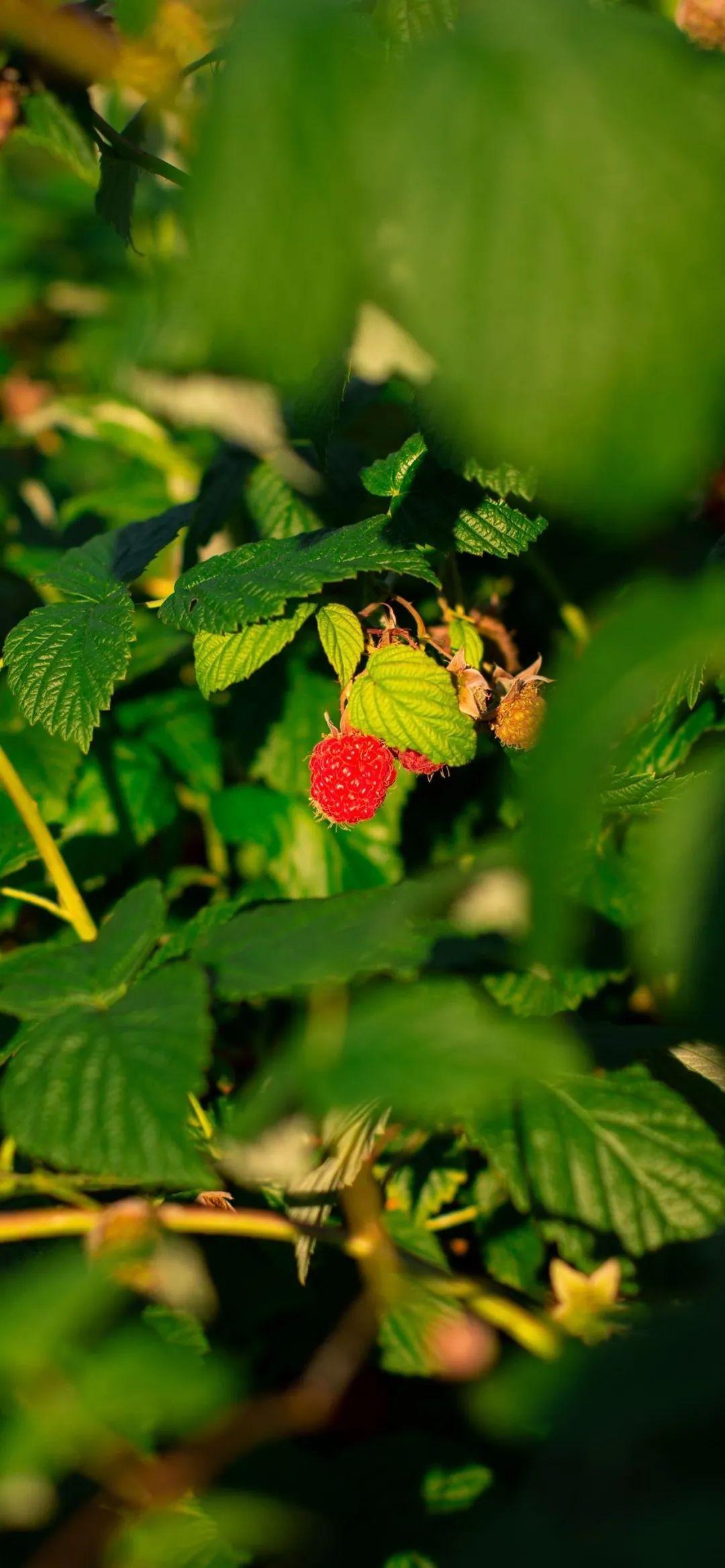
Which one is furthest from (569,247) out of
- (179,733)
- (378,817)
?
(179,733)

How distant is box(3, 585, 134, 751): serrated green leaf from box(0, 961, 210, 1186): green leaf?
18cm

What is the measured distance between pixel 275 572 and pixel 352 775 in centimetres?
19

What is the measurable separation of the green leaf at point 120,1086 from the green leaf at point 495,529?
34cm

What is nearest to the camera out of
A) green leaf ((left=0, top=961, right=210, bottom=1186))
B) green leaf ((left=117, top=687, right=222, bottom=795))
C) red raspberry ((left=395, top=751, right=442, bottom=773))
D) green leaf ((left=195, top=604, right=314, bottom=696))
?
green leaf ((left=0, top=961, right=210, bottom=1186))

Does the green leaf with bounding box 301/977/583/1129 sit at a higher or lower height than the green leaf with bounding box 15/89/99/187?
lower

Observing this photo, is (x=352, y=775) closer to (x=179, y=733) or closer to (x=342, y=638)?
(x=342, y=638)

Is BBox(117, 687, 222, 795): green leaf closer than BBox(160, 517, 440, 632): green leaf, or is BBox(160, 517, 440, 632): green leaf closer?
BBox(160, 517, 440, 632): green leaf

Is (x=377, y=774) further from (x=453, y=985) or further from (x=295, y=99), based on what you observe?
(x=295, y=99)

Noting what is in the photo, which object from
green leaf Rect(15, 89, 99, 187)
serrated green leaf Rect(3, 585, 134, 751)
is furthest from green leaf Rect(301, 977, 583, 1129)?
green leaf Rect(15, 89, 99, 187)

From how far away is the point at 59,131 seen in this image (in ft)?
3.33

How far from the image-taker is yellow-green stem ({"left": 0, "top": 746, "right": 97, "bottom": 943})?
90 centimetres

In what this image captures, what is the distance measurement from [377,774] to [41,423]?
1.34m

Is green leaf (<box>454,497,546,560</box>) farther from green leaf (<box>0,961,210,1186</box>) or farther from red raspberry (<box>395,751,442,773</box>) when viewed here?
green leaf (<box>0,961,210,1186</box>)

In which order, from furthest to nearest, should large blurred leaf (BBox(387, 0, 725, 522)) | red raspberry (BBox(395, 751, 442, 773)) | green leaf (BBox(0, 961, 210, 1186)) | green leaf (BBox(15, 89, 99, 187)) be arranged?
green leaf (BBox(15, 89, 99, 187))
red raspberry (BBox(395, 751, 442, 773))
green leaf (BBox(0, 961, 210, 1186))
large blurred leaf (BBox(387, 0, 725, 522))
